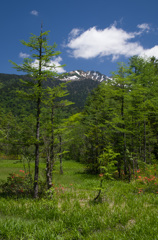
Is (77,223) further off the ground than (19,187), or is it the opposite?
(77,223)

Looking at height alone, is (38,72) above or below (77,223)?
above

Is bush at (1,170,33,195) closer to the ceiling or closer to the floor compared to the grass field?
closer to the floor

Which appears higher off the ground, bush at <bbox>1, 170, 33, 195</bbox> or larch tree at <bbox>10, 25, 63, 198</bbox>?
larch tree at <bbox>10, 25, 63, 198</bbox>

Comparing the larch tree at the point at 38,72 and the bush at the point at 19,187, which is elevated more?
the larch tree at the point at 38,72

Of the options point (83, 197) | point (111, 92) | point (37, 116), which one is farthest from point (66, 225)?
point (111, 92)

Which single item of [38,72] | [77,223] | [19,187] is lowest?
[19,187]

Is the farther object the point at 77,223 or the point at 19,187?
the point at 19,187

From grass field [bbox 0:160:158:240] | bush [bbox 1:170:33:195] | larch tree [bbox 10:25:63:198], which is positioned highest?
larch tree [bbox 10:25:63:198]

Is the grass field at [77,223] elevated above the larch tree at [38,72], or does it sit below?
below

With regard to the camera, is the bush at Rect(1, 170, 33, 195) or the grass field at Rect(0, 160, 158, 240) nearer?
the grass field at Rect(0, 160, 158, 240)

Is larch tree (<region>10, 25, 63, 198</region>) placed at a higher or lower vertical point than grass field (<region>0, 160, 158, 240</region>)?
Answer: higher

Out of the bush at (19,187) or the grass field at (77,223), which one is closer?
the grass field at (77,223)

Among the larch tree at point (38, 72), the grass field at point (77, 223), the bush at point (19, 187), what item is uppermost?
the larch tree at point (38, 72)

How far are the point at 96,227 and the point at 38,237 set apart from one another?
6.30 ft
